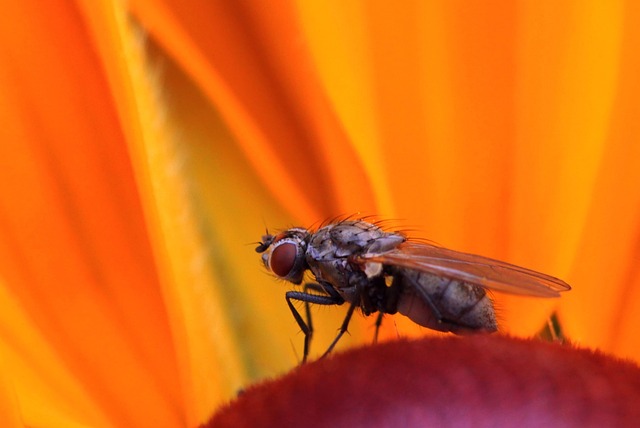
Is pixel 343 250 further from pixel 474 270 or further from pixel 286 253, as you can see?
pixel 474 270

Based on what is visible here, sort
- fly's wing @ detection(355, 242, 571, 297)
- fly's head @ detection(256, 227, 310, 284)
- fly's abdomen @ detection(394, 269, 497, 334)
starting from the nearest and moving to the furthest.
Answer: fly's wing @ detection(355, 242, 571, 297) → fly's abdomen @ detection(394, 269, 497, 334) → fly's head @ detection(256, 227, 310, 284)

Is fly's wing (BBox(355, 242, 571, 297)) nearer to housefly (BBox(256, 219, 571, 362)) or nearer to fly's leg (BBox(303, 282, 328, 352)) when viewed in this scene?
housefly (BBox(256, 219, 571, 362))

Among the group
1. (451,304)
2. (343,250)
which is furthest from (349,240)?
(451,304)

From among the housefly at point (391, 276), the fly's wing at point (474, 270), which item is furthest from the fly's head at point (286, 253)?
the fly's wing at point (474, 270)

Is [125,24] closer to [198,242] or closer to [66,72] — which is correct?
[66,72]

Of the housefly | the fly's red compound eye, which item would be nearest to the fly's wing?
the housefly

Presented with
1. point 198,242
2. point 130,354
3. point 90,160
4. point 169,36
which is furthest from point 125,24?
point 130,354

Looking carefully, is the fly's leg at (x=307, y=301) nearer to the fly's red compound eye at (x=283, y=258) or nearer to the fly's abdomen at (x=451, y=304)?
the fly's red compound eye at (x=283, y=258)
